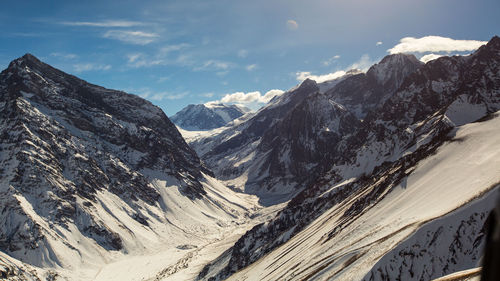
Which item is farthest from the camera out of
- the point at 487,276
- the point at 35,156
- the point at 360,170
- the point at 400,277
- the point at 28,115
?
the point at 28,115

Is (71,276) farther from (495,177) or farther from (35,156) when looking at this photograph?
(495,177)

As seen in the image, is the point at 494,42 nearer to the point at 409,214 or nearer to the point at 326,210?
the point at 326,210

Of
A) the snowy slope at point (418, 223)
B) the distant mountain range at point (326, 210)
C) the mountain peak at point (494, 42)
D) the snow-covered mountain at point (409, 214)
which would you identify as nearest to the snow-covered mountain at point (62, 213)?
the distant mountain range at point (326, 210)

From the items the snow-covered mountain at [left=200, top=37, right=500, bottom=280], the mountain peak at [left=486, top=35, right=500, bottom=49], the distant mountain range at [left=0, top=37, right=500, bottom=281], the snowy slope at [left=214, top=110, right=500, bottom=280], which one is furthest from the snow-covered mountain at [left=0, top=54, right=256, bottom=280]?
the mountain peak at [left=486, top=35, right=500, bottom=49]

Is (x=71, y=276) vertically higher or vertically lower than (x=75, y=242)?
lower

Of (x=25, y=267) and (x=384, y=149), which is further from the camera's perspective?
(x=384, y=149)

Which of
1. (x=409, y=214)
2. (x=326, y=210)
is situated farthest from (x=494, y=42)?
(x=409, y=214)

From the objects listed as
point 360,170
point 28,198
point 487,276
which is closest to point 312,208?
point 360,170

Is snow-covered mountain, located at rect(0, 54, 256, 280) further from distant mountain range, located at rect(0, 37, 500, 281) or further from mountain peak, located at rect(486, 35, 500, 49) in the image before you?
mountain peak, located at rect(486, 35, 500, 49)
